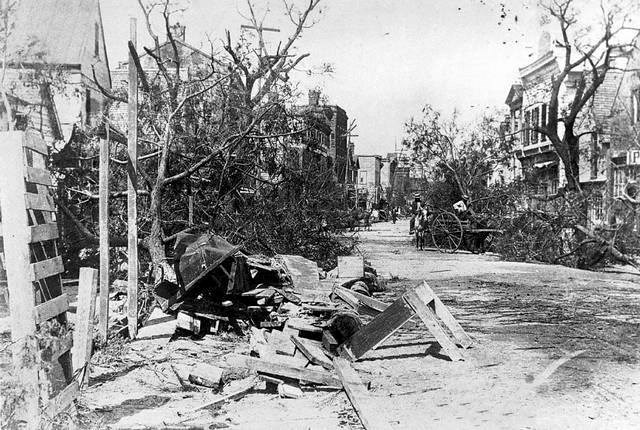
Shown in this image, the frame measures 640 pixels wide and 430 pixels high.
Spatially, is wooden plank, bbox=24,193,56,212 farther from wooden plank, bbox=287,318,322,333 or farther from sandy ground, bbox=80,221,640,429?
wooden plank, bbox=287,318,322,333

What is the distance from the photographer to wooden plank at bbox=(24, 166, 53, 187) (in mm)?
4150

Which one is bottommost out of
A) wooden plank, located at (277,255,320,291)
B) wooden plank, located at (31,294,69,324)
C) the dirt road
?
the dirt road

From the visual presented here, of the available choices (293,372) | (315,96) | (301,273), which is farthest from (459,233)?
(293,372)

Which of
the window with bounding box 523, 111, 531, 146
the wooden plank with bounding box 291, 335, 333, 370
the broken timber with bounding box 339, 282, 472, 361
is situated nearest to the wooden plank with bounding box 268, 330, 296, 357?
the wooden plank with bounding box 291, 335, 333, 370

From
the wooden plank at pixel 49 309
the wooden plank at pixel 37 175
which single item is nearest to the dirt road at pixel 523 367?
the wooden plank at pixel 49 309

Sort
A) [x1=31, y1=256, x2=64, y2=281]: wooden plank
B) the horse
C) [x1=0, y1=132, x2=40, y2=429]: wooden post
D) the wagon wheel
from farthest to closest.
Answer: the horse → the wagon wheel → [x1=31, y1=256, x2=64, y2=281]: wooden plank → [x1=0, y1=132, x2=40, y2=429]: wooden post

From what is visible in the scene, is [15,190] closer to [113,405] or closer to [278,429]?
[113,405]

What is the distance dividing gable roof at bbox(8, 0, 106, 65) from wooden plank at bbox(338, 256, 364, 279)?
7.22 metres

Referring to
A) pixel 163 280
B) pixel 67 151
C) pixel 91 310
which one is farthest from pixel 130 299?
pixel 67 151

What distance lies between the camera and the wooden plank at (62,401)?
4.00 meters

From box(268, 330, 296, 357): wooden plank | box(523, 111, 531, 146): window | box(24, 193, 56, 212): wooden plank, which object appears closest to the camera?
Result: box(24, 193, 56, 212): wooden plank

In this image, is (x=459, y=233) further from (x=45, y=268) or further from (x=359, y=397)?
(x=45, y=268)

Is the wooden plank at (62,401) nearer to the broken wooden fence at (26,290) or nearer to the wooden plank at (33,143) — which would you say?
the broken wooden fence at (26,290)

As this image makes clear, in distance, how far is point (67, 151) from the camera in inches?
517
